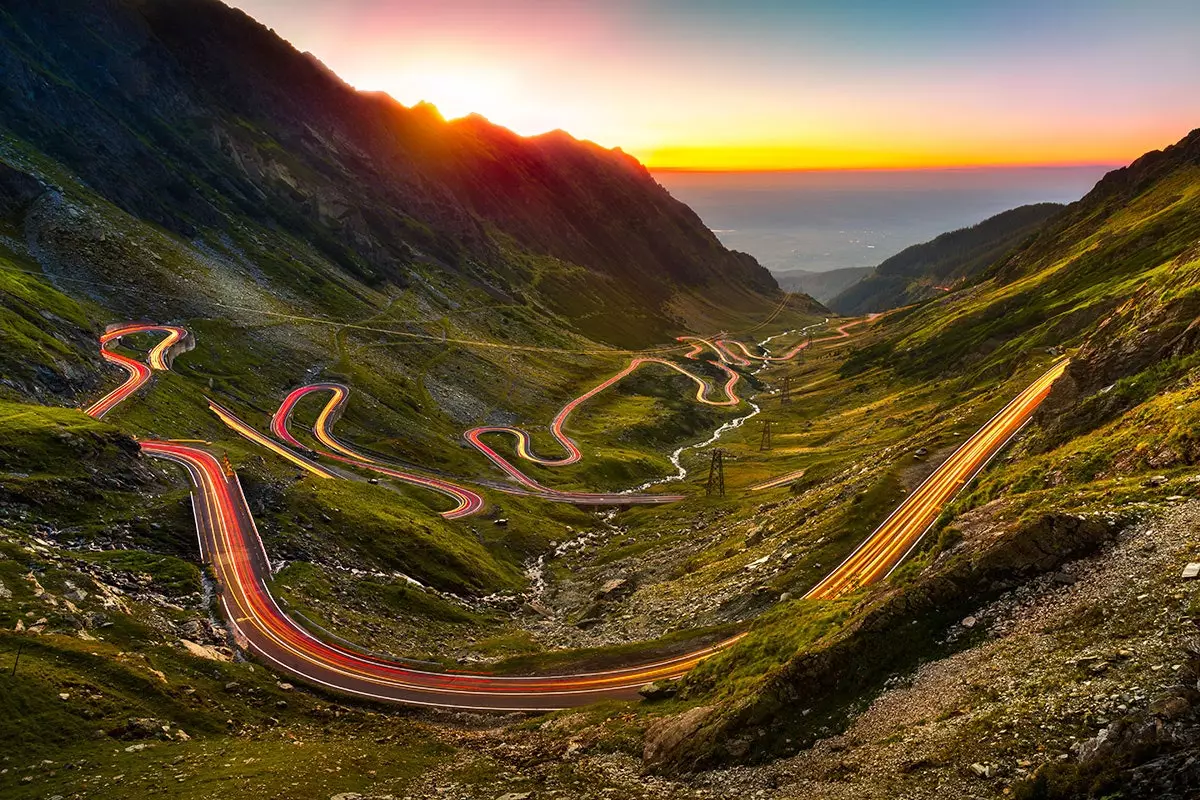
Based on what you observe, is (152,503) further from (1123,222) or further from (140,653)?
(1123,222)

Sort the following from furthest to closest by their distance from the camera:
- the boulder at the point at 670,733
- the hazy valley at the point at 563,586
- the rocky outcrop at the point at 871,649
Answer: the boulder at the point at 670,733 → the rocky outcrop at the point at 871,649 → the hazy valley at the point at 563,586

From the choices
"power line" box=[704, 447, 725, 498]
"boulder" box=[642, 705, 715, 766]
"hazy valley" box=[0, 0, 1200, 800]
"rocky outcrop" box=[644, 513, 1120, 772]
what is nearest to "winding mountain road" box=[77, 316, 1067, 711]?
"hazy valley" box=[0, 0, 1200, 800]

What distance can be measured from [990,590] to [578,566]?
69.8 m

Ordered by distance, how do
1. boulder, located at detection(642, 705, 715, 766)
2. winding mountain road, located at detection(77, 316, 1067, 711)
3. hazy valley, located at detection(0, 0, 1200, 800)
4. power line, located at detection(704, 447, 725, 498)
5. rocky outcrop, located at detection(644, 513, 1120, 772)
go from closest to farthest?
hazy valley, located at detection(0, 0, 1200, 800) → rocky outcrop, located at detection(644, 513, 1120, 772) → boulder, located at detection(642, 705, 715, 766) → winding mountain road, located at detection(77, 316, 1067, 711) → power line, located at detection(704, 447, 725, 498)

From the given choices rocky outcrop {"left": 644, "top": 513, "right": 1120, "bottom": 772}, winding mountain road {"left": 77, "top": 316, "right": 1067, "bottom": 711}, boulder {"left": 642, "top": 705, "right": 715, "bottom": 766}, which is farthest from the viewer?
winding mountain road {"left": 77, "top": 316, "right": 1067, "bottom": 711}

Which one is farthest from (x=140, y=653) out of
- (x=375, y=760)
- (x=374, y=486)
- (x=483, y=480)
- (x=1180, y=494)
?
(x=483, y=480)

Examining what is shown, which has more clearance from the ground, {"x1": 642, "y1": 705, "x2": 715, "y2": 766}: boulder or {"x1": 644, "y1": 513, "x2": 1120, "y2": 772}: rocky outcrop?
{"x1": 644, "y1": 513, "x2": 1120, "y2": 772}: rocky outcrop

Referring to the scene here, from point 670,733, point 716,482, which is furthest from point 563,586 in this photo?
point 670,733

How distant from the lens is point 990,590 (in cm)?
3450

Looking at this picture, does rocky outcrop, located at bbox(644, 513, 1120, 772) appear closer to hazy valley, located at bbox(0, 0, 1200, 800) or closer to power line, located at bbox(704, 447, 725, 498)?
hazy valley, located at bbox(0, 0, 1200, 800)

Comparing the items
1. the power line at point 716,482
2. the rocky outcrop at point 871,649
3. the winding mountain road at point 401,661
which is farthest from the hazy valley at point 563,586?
the power line at point 716,482

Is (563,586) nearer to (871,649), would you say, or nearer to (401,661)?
(401,661)

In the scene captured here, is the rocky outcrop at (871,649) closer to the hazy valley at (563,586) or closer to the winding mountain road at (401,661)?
the hazy valley at (563,586)

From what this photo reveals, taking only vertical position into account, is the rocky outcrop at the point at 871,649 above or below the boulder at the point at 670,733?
above
